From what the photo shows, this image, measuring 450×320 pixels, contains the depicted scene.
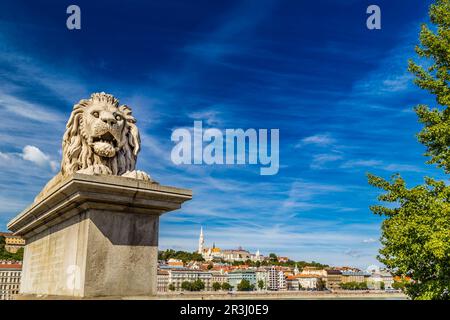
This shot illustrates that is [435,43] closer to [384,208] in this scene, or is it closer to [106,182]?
[384,208]

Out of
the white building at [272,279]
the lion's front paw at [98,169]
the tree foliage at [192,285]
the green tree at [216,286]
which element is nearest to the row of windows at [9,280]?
the tree foliage at [192,285]

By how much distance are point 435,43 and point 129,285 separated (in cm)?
Result: 1209

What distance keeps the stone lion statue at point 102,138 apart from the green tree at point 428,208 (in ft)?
25.3

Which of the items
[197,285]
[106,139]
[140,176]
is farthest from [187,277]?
[140,176]

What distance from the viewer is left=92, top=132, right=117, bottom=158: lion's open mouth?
6145 millimetres

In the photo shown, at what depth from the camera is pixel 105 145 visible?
616 cm

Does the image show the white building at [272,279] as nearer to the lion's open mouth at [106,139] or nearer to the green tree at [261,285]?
the green tree at [261,285]

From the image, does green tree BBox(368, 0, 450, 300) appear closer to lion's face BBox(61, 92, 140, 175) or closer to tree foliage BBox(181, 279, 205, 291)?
lion's face BBox(61, 92, 140, 175)

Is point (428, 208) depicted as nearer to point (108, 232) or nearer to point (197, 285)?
point (108, 232)

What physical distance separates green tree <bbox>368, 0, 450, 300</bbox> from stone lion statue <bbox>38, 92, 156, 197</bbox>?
771 centimetres

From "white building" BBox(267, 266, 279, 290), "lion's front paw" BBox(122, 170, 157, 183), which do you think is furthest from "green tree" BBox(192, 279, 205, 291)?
"lion's front paw" BBox(122, 170, 157, 183)

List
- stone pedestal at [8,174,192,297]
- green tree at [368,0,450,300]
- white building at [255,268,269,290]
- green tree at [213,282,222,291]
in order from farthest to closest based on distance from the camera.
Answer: white building at [255,268,269,290]
green tree at [213,282,222,291]
green tree at [368,0,450,300]
stone pedestal at [8,174,192,297]
